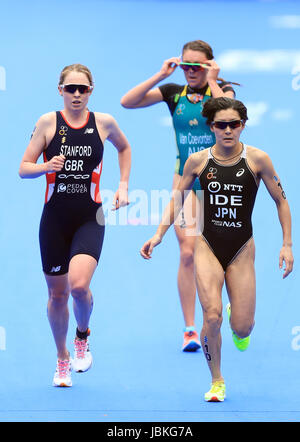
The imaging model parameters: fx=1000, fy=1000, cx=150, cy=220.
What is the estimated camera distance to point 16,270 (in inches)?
415

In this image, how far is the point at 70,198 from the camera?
766 cm

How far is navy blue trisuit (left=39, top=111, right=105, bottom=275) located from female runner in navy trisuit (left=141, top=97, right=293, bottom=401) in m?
0.64

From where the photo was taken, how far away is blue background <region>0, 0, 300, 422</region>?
294 inches

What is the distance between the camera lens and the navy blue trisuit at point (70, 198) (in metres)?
7.59

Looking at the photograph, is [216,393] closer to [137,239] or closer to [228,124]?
[228,124]

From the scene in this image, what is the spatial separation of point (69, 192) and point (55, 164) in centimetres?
42

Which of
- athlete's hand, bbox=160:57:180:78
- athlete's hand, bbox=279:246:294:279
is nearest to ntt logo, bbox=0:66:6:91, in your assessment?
athlete's hand, bbox=160:57:180:78

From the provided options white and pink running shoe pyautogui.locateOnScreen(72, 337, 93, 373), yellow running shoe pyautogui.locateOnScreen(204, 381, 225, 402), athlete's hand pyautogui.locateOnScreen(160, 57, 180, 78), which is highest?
athlete's hand pyautogui.locateOnScreen(160, 57, 180, 78)

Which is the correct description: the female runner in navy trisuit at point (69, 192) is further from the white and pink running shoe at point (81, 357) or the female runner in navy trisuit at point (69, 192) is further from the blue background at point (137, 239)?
the blue background at point (137, 239)

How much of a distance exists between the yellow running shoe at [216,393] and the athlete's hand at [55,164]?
1940mm

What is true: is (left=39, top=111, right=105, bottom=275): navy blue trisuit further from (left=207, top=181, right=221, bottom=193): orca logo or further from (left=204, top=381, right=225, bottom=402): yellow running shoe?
(left=204, top=381, right=225, bottom=402): yellow running shoe

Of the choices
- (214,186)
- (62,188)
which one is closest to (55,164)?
(62,188)

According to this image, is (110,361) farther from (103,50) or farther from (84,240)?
(103,50)

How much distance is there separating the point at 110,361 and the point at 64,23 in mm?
5902
